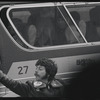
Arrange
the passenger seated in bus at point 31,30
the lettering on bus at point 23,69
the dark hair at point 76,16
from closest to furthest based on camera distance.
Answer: the lettering on bus at point 23,69, the passenger seated in bus at point 31,30, the dark hair at point 76,16

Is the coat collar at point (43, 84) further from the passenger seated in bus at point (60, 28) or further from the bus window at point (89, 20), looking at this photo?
the bus window at point (89, 20)

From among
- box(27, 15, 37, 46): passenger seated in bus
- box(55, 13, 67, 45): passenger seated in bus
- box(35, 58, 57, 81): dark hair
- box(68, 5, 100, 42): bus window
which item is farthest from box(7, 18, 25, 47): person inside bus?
box(68, 5, 100, 42): bus window

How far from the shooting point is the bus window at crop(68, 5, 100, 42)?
7.15 meters

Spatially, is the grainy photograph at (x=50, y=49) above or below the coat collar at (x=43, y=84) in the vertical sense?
above

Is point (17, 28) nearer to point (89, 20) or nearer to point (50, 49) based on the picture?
point (50, 49)

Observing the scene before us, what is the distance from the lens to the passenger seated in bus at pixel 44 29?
705 centimetres

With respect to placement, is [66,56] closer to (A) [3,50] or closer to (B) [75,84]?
(B) [75,84]

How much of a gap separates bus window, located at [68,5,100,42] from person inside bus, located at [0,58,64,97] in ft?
2.46

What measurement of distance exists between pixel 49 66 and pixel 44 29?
0.60 meters

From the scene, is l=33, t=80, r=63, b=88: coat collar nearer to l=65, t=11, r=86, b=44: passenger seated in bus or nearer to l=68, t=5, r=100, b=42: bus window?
l=65, t=11, r=86, b=44: passenger seated in bus

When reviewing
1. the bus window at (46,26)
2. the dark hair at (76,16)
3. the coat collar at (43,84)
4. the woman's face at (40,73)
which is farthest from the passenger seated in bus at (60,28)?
the coat collar at (43,84)

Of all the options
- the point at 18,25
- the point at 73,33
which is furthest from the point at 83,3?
the point at 18,25

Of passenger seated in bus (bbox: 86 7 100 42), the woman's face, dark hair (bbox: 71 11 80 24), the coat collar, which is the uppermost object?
dark hair (bbox: 71 11 80 24)

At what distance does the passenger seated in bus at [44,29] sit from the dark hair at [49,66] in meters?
0.26
